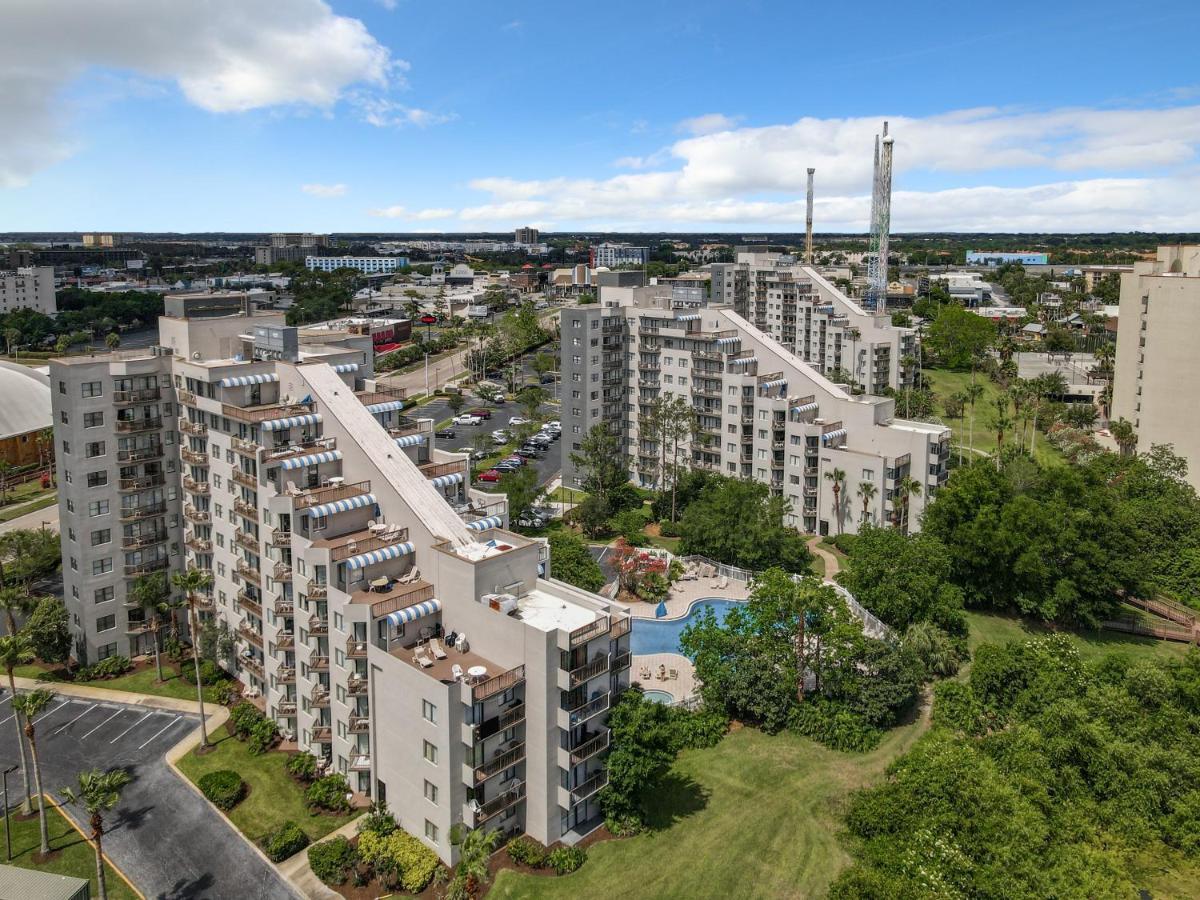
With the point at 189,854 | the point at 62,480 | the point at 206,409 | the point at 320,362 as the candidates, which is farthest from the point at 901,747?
the point at 62,480

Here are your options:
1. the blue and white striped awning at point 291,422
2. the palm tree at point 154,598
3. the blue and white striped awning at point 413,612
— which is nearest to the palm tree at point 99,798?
the blue and white striped awning at point 413,612

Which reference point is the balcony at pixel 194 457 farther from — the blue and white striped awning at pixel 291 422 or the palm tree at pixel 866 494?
the palm tree at pixel 866 494

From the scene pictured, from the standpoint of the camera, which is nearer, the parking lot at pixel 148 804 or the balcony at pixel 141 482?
the parking lot at pixel 148 804

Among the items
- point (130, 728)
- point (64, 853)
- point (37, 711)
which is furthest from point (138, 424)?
point (64, 853)

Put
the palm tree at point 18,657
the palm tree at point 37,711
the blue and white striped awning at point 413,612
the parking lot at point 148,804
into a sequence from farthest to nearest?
the palm tree at point 18,657 < the blue and white striped awning at point 413,612 < the palm tree at point 37,711 < the parking lot at point 148,804

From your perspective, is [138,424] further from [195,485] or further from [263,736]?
[263,736]

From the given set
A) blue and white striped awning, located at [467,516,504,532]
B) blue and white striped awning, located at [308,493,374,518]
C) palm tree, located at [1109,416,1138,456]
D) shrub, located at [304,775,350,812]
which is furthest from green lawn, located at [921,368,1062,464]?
shrub, located at [304,775,350,812]

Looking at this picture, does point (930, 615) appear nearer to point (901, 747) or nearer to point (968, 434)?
point (901, 747)
